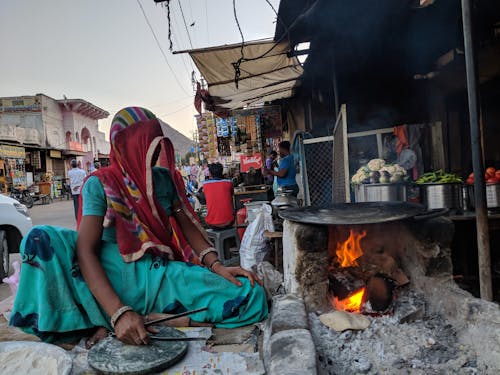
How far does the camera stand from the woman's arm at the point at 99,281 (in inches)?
71.6

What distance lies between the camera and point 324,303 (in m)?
2.46

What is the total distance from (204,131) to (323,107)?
5.00 metres

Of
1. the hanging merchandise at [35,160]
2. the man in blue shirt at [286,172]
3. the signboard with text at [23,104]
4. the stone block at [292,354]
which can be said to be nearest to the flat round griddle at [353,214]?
the stone block at [292,354]

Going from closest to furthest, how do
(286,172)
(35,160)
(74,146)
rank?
(286,172) < (35,160) < (74,146)

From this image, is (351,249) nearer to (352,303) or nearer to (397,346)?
(352,303)

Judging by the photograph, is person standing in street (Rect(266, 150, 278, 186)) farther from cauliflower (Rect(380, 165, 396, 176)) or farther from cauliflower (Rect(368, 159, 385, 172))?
cauliflower (Rect(380, 165, 396, 176))

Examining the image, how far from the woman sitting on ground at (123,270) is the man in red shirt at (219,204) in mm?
3015

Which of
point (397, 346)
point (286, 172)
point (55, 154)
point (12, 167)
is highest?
point (55, 154)

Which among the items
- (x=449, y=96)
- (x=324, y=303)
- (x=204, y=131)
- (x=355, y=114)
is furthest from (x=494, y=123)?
(x=204, y=131)


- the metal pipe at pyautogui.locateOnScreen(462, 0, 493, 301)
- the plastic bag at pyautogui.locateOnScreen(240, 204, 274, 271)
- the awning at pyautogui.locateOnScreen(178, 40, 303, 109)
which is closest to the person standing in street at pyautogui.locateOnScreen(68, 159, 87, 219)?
the awning at pyautogui.locateOnScreen(178, 40, 303, 109)

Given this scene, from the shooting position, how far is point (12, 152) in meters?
21.2

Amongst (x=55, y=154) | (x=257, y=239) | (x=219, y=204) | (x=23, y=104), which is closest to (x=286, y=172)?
(x=219, y=204)

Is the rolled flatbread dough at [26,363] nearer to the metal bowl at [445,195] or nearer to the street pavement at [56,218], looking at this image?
the metal bowl at [445,195]

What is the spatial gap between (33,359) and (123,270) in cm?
61
